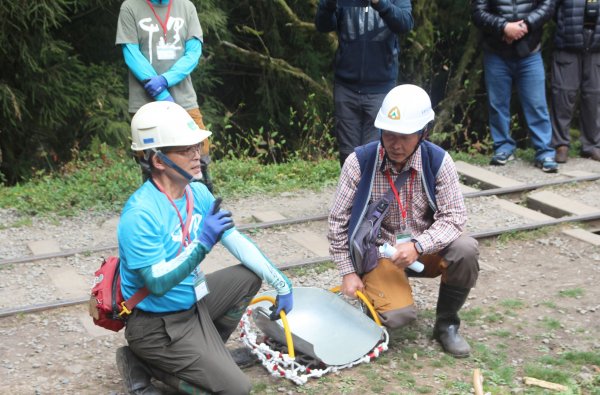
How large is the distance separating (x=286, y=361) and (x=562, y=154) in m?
5.80

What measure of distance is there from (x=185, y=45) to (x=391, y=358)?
335 cm

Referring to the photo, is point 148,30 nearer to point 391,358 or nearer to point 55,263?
point 55,263

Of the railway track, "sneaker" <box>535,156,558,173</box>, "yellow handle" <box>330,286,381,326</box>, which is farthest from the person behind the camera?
"sneaker" <box>535,156,558,173</box>

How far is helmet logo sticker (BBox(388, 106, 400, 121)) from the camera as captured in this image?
4.67 m

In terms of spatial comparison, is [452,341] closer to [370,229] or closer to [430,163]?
[370,229]

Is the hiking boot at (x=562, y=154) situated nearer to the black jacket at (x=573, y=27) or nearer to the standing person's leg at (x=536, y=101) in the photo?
the standing person's leg at (x=536, y=101)

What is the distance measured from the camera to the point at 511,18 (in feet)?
29.2

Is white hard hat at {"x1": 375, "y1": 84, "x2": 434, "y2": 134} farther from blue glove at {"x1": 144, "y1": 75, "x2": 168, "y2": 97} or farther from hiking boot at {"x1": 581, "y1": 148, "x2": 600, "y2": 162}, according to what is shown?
hiking boot at {"x1": 581, "y1": 148, "x2": 600, "y2": 162}

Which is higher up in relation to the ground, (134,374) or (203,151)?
(203,151)

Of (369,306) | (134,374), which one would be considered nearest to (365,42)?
(369,306)

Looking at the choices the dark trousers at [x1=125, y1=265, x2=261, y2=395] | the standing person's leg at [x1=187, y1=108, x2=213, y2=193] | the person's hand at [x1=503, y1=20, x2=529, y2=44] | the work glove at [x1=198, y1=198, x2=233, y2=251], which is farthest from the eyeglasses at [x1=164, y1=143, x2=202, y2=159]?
the person's hand at [x1=503, y1=20, x2=529, y2=44]

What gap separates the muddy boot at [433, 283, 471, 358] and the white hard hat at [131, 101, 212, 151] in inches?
68.9

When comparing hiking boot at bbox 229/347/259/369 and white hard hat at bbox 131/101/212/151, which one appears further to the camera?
hiking boot at bbox 229/347/259/369

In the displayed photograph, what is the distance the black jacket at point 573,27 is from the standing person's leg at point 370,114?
316cm
